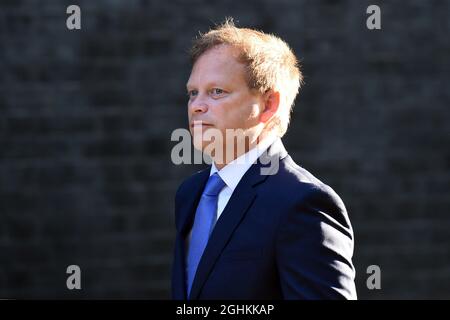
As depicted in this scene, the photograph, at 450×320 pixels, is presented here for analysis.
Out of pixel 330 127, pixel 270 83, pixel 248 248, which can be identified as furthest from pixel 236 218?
pixel 330 127

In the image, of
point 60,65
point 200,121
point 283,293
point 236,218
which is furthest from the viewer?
point 60,65

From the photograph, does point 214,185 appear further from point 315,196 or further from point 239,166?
point 315,196

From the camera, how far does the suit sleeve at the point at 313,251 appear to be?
6.97 feet

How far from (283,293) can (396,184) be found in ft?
12.8

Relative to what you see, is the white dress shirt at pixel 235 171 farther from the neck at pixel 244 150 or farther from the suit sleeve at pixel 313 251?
the suit sleeve at pixel 313 251

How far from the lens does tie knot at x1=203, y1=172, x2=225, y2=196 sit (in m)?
2.52

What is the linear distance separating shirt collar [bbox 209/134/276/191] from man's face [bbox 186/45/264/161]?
4 centimetres

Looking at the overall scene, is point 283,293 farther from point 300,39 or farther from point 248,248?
point 300,39

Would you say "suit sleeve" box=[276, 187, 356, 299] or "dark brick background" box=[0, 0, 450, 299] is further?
"dark brick background" box=[0, 0, 450, 299]

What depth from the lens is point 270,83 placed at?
2.51m

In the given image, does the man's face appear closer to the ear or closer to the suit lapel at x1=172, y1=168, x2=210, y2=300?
the ear

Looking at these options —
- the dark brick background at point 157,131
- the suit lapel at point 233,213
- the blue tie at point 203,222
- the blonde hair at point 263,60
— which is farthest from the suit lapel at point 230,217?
the dark brick background at point 157,131

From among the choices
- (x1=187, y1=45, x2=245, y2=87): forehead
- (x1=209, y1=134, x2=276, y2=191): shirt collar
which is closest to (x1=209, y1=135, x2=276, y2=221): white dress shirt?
(x1=209, y1=134, x2=276, y2=191): shirt collar

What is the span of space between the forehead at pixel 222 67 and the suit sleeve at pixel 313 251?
1.58 ft
